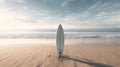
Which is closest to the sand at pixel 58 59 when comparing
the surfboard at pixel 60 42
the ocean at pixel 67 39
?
the surfboard at pixel 60 42

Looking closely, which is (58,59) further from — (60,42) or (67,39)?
(67,39)

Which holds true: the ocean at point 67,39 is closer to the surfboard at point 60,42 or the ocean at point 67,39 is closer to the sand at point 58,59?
the sand at point 58,59

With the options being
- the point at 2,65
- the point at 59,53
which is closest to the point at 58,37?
the point at 59,53

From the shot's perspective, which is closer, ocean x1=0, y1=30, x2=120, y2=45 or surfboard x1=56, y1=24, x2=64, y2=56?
surfboard x1=56, y1=24, x2=64, y2=56

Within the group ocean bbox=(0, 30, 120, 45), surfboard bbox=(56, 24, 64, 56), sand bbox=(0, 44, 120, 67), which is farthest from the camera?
→ ocean bbox=(0, 30, 120, 45)

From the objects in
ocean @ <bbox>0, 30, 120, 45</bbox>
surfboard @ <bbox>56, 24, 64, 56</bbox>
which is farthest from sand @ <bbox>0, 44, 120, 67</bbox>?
ocean @ <bbox>0, 30, 120, 45</bbox>

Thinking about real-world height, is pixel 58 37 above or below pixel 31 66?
above

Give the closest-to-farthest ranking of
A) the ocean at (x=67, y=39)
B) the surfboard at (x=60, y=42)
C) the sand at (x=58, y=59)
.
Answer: the sand at (x=58, y=59)
the surfboard at (x=60, y=42)
the ocean at (x=67, y=39)

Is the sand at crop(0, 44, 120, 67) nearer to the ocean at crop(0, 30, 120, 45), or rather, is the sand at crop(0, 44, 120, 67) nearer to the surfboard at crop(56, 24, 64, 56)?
the surfboard at crop(56, 24, 64, 56)

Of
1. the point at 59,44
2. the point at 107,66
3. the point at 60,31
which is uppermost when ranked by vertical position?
the point at 60,31

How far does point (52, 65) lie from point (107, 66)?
318 centimetres

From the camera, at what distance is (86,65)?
696 cm

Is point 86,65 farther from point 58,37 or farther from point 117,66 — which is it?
point 58,37

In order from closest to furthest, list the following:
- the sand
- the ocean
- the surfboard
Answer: the sand → the surfboard → the ocean
